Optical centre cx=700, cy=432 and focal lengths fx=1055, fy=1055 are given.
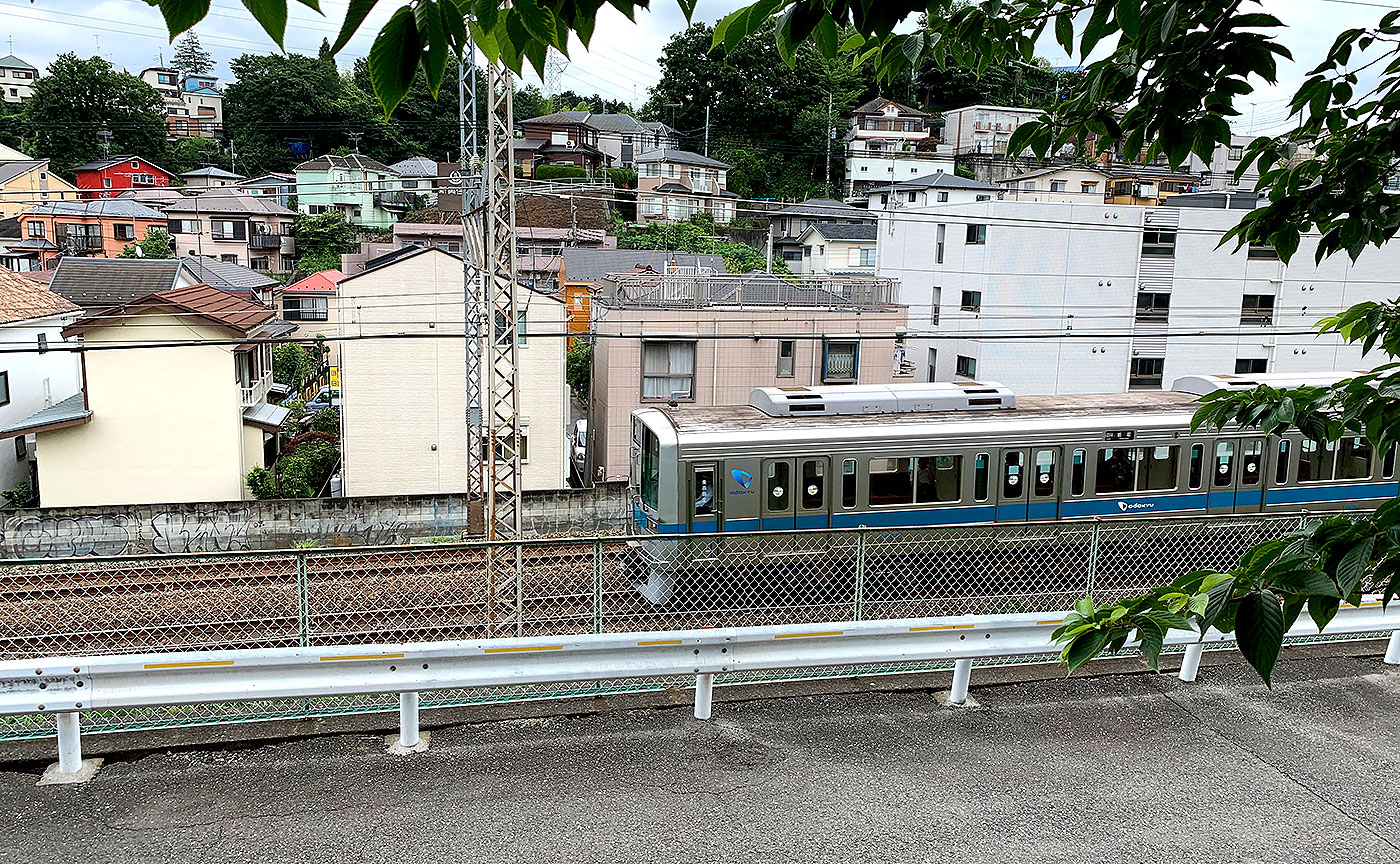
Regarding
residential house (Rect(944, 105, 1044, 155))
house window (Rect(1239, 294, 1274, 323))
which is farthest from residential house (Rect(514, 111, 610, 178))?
house window (Rect(1239, 294, 1274, 323))

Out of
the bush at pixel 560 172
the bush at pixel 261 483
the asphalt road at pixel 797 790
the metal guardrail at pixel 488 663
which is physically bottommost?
the bush at pixel 261 483

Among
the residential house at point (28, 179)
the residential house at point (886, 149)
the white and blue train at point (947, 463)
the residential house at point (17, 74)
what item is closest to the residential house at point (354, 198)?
the residential house at point (28, 179)

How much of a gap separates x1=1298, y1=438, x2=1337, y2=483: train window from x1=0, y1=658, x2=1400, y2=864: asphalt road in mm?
9261

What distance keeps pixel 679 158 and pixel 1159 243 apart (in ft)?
106

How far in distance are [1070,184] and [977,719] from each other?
137 ft

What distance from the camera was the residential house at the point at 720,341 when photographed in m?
21.7

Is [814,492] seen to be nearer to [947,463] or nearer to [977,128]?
[947,463]

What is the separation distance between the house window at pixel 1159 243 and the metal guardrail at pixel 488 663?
24.3 metres

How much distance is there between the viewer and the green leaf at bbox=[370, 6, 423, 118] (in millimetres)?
1545

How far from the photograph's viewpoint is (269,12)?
54.9 inches

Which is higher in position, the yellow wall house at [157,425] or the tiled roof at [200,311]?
the tiled roof at [200,311]

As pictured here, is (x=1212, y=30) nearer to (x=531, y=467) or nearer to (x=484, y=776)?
(x=484, y=776)

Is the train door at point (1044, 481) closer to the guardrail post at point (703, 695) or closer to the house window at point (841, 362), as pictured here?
the guardrail post at point (703, 695)

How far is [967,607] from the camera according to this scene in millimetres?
7434
